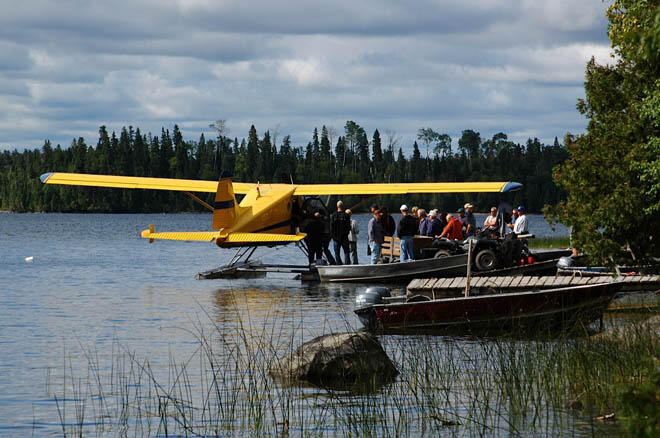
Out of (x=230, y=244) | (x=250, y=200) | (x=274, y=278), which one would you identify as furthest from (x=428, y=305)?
(x=274, y=278)

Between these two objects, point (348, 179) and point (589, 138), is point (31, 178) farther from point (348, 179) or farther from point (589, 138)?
point (589, 138)

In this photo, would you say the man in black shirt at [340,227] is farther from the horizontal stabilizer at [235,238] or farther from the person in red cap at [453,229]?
the person in red cap at [453,229]

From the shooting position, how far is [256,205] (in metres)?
23.9

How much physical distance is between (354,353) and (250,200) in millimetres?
14533

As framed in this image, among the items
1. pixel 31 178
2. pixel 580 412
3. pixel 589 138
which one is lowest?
pixel 580 412

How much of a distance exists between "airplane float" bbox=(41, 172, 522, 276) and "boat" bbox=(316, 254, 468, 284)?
140 centimetres

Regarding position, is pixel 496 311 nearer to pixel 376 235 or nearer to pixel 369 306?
pixel 369 306

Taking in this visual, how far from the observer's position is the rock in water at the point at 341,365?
33.2 feet

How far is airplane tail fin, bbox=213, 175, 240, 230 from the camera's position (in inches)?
899

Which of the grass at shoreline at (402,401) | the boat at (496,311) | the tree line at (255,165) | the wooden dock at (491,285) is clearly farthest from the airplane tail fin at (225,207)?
the tree line at (255,165)

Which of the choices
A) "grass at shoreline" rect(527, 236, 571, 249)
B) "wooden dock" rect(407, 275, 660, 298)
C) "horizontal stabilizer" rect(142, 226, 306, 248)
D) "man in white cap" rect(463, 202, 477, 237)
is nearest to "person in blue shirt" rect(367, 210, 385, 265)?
"horizontal stabilizer" rect(142, 226, 306, 248)

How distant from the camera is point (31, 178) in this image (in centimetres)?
16600

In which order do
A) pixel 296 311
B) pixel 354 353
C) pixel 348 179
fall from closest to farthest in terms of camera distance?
pixel 354 353 < pixel 296 311 < pixel 348 179

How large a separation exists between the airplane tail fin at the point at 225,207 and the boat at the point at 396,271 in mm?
2609
